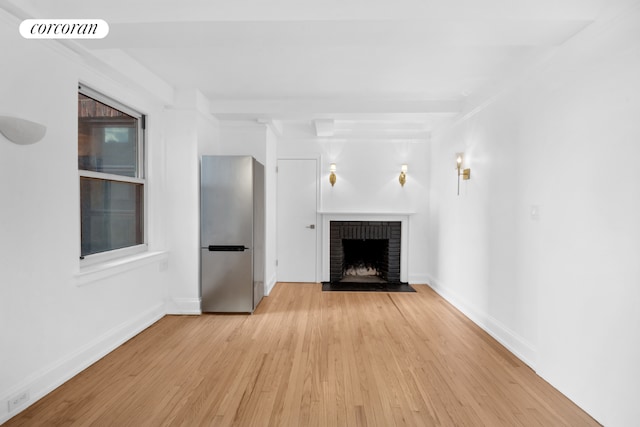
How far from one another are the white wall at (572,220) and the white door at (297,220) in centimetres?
271

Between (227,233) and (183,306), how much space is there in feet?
3.26

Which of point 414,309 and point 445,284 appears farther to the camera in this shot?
point 445,284

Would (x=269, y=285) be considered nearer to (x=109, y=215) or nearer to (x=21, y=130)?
(x=109, y=215)

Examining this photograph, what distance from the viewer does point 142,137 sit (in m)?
3.68

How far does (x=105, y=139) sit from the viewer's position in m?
3.07

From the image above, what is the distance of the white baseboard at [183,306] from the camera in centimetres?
390

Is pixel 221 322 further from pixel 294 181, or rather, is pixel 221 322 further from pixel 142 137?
pixel 294 181

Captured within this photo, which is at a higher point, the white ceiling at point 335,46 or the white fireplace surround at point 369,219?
the white ceiling at point 335,46

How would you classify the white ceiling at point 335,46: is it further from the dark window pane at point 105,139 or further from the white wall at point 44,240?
the dark window pane at point 105,139

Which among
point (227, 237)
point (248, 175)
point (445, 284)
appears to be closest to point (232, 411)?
point (227, 237)

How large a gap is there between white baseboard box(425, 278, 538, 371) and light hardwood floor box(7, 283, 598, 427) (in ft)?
0.26

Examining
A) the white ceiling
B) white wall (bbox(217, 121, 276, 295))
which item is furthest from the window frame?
white wall (bbox(217, 121, 276, 295))

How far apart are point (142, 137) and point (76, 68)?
1.19m

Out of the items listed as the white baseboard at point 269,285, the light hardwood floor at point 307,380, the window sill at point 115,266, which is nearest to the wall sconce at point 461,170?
the light hardwood floor at point 307,380
